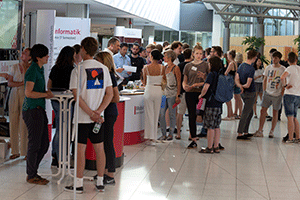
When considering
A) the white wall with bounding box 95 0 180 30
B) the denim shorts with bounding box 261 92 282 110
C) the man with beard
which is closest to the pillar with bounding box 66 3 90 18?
the white wall with bounding box 95 0 180 30

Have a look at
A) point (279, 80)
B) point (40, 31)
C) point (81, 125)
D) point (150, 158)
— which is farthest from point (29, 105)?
point (279, 80)

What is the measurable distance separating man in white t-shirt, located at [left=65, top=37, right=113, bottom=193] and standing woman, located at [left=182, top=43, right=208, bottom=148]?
9.38 ft

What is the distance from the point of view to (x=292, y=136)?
8.05 metres

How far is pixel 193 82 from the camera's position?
23.7 ft

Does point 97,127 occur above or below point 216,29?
below

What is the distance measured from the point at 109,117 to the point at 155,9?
1523 cm

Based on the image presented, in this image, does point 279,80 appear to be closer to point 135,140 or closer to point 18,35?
point 135,140

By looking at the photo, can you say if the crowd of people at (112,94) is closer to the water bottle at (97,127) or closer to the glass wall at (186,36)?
the water bottle at (97,127)

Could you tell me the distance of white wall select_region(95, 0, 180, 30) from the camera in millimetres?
13345

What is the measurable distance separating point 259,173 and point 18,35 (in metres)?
4.16

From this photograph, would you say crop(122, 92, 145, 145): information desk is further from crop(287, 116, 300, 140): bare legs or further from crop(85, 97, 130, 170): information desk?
crop(287, 116, 300, 140): bare legs

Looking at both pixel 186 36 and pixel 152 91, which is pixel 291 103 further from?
pixel 186 36

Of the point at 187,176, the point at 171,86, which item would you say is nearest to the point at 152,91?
the point at 171,86

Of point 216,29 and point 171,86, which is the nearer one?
point 171,86
